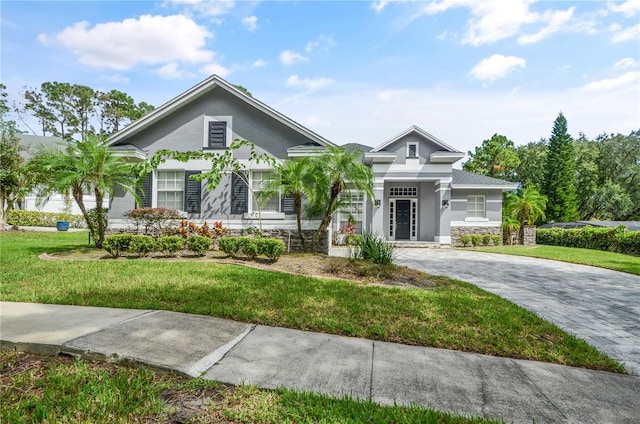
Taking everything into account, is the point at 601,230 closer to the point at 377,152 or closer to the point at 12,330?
the point at 377,152

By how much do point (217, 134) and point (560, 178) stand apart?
101ft

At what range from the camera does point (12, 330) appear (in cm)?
348

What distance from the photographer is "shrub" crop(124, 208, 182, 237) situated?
435 inches

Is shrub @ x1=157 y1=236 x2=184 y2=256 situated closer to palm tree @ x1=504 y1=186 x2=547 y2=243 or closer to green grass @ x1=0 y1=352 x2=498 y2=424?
green grass @ x1=0 y1=352 x2=498 y2=424

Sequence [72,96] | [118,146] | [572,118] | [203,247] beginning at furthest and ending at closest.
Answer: [72,96] → [572,118] → [118,146] → [203,247]

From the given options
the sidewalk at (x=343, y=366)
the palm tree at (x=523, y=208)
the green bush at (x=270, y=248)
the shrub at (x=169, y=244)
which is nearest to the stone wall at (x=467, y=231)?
the palm tree at (x=523, y=208)

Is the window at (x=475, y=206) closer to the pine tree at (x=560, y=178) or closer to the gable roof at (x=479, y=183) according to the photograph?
the gable roof at (x=479, y=183)

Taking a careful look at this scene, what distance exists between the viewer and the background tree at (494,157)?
101 feet

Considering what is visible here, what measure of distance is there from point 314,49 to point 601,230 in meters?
18.4

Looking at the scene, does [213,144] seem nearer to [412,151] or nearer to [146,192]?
[146,192]

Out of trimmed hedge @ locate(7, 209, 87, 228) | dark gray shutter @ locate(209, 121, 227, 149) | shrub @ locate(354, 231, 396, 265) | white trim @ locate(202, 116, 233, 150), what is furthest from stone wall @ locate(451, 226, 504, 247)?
trimmed hedge @ locate(7, 209, 87, 228)

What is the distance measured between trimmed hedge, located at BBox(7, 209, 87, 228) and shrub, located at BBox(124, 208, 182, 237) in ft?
61.1

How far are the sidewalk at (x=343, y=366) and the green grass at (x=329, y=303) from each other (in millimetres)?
279

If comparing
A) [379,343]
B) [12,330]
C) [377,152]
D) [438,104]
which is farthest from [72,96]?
[379,343]
